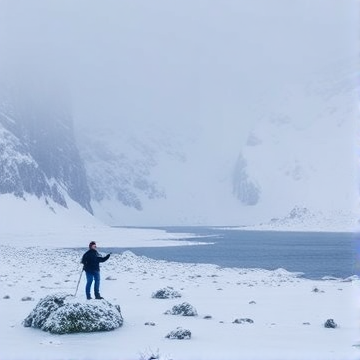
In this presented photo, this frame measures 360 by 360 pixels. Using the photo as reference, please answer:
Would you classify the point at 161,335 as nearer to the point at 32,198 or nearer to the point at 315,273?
the point at 315,273

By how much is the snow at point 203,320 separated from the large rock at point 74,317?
30 cm

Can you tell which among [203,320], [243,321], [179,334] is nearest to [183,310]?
[203,320]

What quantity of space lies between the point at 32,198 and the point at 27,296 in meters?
176

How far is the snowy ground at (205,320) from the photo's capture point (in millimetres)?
17500

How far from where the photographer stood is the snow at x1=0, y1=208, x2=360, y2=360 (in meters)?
17.5

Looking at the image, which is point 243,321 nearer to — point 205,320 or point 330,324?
point 205,320

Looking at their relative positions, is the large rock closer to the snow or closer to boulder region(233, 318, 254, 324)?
the snow

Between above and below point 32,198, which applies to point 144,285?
below

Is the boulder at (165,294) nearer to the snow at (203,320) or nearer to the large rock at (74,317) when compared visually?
the snow at (203,320)

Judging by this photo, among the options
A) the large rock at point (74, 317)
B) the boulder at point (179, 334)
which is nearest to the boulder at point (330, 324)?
the boulder at point (179, 334)

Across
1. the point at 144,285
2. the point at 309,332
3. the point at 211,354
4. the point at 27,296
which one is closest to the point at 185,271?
the point at 144,285

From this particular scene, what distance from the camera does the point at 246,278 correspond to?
42469mm

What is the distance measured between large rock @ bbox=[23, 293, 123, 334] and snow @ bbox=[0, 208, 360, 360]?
0.30m

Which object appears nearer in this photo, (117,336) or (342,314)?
(117,336)
